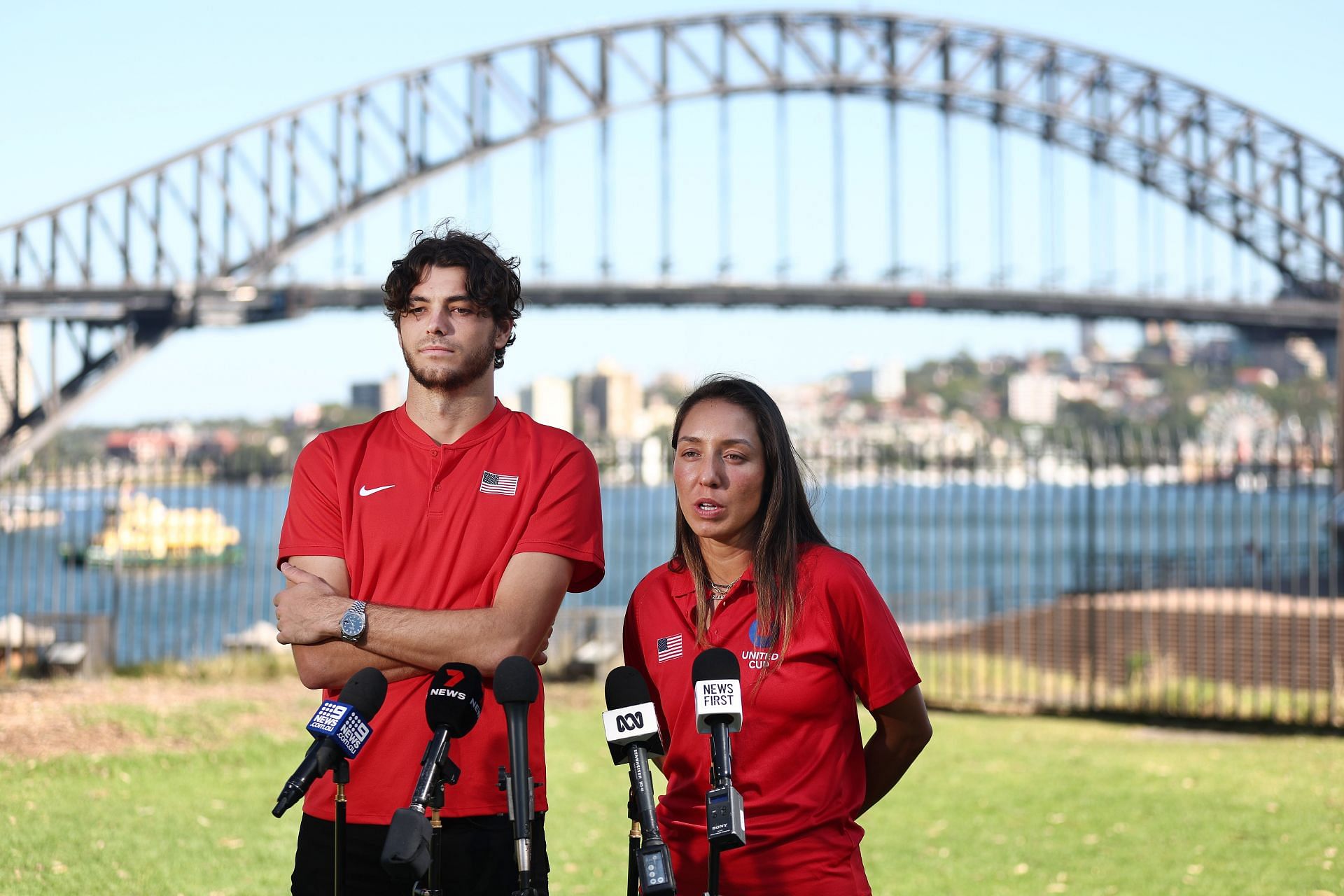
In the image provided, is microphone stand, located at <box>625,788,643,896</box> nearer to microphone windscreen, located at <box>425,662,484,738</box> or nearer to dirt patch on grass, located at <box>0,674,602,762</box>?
microphone windscreen, located at <box>425,662,484,738</box>

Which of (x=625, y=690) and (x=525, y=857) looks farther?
(x=625, y=690)

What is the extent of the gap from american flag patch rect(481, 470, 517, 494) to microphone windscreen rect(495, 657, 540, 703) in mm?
956

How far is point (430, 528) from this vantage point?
337cm

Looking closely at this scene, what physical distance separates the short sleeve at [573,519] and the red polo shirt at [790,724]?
0.74ft

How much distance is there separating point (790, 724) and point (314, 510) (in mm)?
1226

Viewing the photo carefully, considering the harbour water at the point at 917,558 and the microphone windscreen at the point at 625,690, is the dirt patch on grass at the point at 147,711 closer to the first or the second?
the harbour water at the point at 917,558

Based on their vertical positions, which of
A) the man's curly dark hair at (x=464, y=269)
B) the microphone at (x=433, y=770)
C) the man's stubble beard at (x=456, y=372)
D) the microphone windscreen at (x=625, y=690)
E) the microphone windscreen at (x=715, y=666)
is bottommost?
the microphone at (x=433, y=770)

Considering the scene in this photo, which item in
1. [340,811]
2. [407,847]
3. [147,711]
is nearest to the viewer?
[407,847]

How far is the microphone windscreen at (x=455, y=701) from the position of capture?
8.29 feet

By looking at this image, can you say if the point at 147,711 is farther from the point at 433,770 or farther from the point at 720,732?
the point at 720,732

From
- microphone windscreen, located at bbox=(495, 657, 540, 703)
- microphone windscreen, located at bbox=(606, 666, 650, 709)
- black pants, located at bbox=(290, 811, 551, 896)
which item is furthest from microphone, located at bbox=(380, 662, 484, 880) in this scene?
black pants, located at bbox=(290, 811, 551, 896)

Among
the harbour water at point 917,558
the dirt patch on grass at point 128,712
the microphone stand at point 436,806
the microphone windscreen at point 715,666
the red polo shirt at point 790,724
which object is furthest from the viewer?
the harbour water at point 917,558

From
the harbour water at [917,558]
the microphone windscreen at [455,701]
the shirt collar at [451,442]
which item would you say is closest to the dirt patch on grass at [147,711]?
the harbour water at [917,558]

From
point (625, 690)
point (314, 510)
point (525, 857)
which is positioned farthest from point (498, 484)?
point (525, 857)
